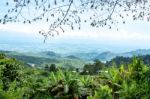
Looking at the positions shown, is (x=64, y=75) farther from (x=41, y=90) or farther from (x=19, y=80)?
(x=19, y=80)

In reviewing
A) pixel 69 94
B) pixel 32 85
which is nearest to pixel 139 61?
pixel 69 94

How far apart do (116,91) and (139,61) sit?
87 centimetres

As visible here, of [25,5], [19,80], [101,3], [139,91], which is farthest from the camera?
[19,80]

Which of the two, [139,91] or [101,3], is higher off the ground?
[101,3]

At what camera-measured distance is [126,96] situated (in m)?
8.66

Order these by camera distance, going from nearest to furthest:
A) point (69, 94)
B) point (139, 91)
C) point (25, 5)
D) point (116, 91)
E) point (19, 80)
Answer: point (25, 5)
point (139, 91)
point (116, 91)
point (69, 94)
point (19, 80)

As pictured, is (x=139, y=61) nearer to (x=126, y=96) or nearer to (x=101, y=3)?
(x=126, y=96)

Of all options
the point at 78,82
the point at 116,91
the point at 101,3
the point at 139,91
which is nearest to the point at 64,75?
the point at 78,82

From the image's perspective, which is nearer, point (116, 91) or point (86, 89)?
point (116, 91)

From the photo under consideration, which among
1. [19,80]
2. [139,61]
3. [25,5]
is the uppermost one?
[25,5]

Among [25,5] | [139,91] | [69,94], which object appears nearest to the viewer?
[25,5]

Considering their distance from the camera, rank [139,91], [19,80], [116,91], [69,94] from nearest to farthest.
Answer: [139,91]
[116,91]
[69,94]
[19,80]

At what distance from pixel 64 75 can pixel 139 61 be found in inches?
70.8

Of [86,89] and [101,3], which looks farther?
[86,89]
